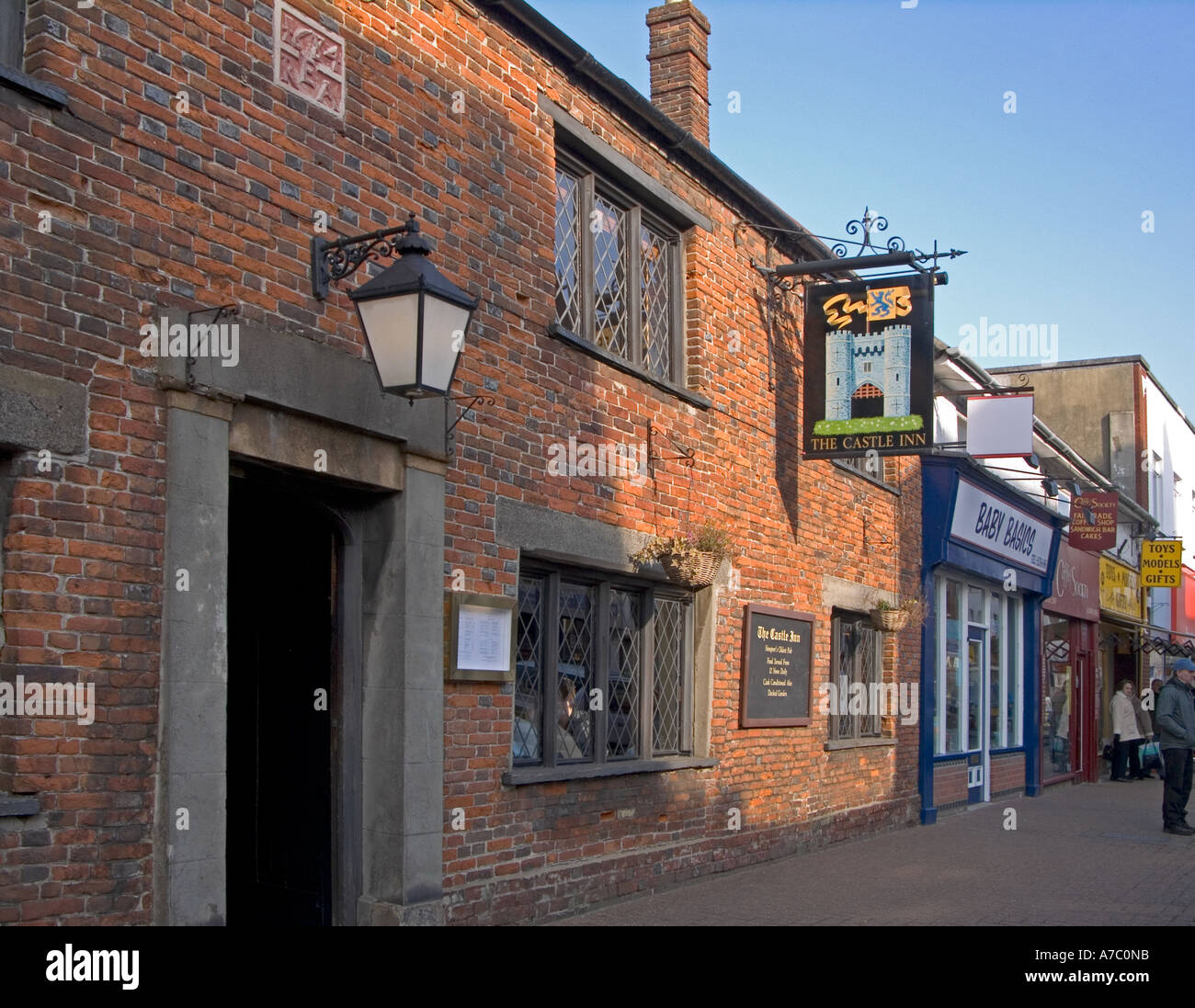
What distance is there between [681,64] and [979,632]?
9.60 metres

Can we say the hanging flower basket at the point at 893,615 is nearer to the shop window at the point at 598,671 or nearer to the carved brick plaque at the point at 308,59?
the shop window at the point at 598,671

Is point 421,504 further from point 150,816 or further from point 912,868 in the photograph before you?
point 912,868

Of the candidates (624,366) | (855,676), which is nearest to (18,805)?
(624,366)

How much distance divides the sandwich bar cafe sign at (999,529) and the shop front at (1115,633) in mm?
5904

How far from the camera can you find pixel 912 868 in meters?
11.6

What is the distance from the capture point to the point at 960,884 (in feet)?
35.0

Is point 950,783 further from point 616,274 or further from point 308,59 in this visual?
point 308,59

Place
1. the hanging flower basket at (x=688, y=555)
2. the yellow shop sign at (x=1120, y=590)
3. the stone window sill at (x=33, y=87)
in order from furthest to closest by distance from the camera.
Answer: the yellow shop sign at (x=1120, y=590) → the hanging flower basket at (x=688, y=555) → the stone window sill at (x=33, y=87)

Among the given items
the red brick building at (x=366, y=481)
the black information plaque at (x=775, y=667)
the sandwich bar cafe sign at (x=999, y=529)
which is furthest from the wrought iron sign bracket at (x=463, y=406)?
the sandwich bar cafe sign at (x=999, y=529)

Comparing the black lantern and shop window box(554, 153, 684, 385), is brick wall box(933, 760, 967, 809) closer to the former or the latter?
shop window box(554, 153, 684, 385)

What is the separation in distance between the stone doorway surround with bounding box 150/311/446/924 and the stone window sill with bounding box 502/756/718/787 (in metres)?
0.94

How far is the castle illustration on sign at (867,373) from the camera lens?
12.1 m
